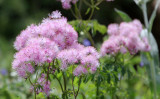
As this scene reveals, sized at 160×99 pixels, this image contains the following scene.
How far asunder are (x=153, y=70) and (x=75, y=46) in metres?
1.17

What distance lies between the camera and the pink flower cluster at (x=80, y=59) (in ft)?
5.29

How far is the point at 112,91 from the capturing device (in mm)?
2146

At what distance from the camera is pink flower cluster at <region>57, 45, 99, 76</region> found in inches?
63.5

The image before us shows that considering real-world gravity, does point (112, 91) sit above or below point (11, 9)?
below

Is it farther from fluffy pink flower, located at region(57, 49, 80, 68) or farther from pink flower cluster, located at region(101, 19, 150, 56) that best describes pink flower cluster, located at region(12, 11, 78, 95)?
pink flower cluster, located at region(101, 19, 150, 56)

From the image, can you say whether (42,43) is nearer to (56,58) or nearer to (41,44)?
(41,44)

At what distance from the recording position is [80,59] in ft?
5.47

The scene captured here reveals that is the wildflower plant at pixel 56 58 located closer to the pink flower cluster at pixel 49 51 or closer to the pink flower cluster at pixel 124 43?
the pink flower cluster at pixel 49 51

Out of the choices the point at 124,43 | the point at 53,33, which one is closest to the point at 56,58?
the point at 53,33

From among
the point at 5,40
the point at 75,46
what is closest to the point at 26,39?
the point at 75,46

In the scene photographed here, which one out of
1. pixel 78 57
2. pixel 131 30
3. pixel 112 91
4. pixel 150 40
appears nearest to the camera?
pixel 78 57

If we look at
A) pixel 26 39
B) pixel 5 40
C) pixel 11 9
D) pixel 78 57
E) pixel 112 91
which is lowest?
pixel 112 91

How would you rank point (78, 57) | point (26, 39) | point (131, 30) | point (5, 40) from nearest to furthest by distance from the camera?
point (78, 57) < point (26, 39) < point (131, 30) < point (5, 40)

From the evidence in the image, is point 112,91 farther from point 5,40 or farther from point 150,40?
point 5,40
